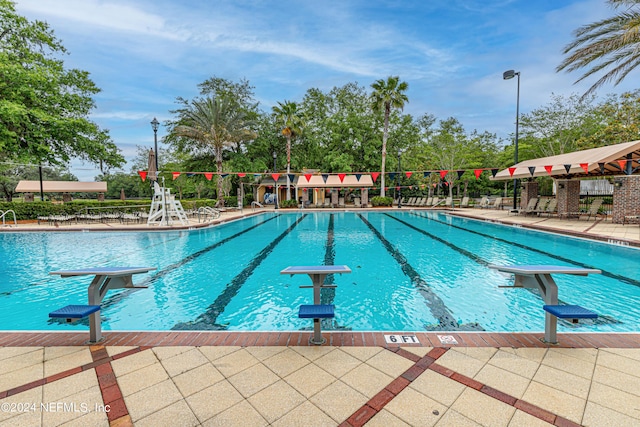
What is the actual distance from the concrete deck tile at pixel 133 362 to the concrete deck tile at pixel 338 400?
1.59m

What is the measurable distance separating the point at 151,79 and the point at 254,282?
2285cm

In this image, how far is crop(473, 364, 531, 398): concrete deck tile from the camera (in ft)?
7.37

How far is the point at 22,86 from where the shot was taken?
52.2 feet

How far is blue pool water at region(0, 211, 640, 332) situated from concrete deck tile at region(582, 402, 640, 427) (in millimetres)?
1892

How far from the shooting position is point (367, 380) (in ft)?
7.85

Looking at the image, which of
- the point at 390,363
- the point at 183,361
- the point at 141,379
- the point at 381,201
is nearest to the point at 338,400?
the point at 390,363

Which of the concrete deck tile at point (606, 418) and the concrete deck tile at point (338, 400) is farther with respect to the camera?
the concrete deck tile at point (338, 400)

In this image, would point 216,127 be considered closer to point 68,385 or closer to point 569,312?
point 68,385

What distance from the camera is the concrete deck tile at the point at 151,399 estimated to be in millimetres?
2055

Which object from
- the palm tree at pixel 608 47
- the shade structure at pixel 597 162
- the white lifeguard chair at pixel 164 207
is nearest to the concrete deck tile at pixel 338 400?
the palm tree at pixel 608 47

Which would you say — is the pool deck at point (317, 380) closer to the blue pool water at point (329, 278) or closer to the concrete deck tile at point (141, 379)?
the concrete deck tile at point (141, 379)

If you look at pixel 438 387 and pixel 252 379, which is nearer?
pixel 438 387

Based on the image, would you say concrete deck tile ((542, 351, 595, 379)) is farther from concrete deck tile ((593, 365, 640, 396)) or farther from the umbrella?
the umbrella

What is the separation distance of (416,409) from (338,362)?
2.61 feet
